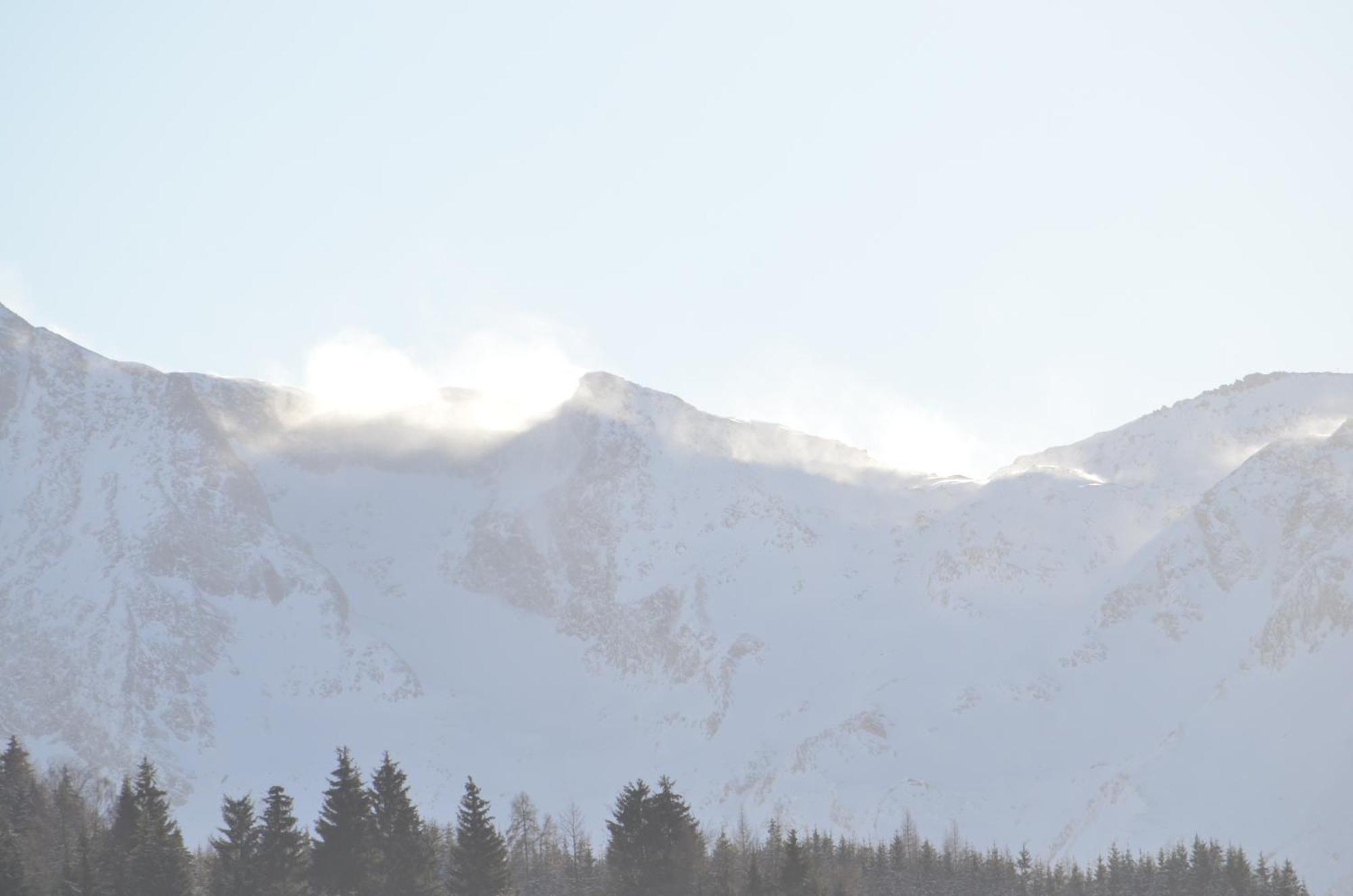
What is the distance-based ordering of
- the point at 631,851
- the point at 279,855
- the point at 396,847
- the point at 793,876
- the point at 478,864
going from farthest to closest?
the point at 793,876 < the point at 631,851 < the point at 478,864 < the point at 396,847 < the point at 279,855

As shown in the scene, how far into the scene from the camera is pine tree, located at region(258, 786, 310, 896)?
227 feet

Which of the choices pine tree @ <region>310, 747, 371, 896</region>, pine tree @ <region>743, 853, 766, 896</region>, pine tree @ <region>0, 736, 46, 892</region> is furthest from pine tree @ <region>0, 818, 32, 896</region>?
pine tree @ <region>743, 853, 766, 896</region>

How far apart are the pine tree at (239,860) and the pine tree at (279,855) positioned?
10.3 inches

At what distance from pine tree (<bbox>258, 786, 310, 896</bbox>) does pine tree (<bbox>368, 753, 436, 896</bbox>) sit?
2.96 m

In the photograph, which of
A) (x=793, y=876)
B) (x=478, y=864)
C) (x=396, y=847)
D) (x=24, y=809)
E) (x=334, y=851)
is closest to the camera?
(x=334, y=851)

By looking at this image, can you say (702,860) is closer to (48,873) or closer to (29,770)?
(48,873)

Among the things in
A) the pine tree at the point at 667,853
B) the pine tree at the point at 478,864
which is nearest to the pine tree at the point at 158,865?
the pine tree at the point at 478,864

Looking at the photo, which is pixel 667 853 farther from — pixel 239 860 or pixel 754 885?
pixel 239 860

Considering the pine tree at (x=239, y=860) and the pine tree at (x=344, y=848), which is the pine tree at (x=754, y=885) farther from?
the pine tree at (x=239, y=860)

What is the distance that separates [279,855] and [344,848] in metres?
2.77

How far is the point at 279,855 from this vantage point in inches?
2746

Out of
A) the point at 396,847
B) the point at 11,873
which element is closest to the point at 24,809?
the point at 11,873

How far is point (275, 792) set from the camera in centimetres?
6944

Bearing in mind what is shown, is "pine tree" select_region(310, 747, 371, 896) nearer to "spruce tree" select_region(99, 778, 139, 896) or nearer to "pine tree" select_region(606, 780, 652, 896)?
"spruce tree" select_region(99, 778, 139, 896)
